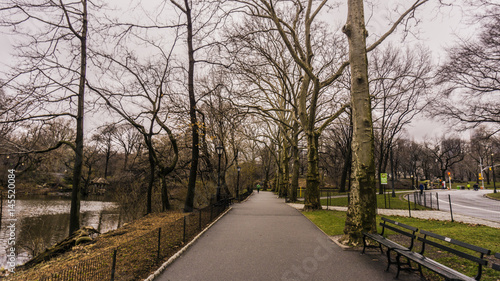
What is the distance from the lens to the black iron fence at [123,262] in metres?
4.91

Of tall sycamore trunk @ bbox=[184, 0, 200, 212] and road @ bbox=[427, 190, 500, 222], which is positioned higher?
tall sycamore trunk @ bbox=[184, 0, 200, 212]

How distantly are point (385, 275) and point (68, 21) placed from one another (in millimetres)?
16057

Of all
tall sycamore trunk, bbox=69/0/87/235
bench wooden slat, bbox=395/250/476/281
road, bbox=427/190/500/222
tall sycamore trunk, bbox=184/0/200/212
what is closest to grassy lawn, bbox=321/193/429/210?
road, bbox=427/190/500/222

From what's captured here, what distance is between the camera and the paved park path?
16.9ft

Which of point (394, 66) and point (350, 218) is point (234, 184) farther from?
point (350, 218)

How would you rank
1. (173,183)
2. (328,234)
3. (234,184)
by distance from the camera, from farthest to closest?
(234,184) < (173,183) < (328,234)

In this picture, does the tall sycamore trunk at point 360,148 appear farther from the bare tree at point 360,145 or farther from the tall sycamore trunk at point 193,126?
the tall sycamore trunk at point 193,126

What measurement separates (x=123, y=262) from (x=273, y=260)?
3.39 m

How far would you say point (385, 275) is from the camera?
5168 mm

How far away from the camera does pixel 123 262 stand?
5.91 m

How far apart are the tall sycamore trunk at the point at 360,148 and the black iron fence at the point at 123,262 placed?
498 centimetres

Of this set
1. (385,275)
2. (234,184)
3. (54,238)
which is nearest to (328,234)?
(385,275)

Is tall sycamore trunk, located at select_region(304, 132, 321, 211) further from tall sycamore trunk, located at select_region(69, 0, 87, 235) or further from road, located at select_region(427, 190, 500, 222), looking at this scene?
tall sycamore trunk, located at select_region(69, 0, 87, 235)

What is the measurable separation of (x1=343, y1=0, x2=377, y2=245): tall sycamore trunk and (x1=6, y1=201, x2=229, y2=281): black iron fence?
4.98 metres
